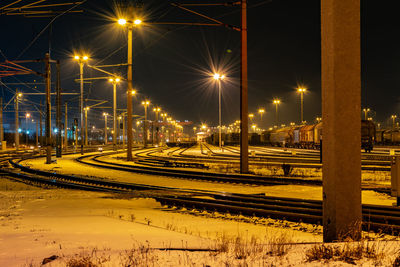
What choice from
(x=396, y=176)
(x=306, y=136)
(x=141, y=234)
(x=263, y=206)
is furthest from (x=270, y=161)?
(x=306, y=136)

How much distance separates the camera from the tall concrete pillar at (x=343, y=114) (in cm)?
580

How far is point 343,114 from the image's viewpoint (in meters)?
5.82

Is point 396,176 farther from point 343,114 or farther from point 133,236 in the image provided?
point 133,236

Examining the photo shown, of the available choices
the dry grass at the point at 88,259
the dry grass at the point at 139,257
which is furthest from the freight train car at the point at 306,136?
the dry grass at the point at 88,259

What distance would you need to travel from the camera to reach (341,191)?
5832 millimetres

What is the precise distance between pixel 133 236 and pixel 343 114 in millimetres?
4525

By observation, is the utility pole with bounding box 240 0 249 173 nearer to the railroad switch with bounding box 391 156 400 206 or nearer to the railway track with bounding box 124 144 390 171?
the railway track with bounding box 124 144 390 171

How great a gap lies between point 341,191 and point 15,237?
19.9 feet

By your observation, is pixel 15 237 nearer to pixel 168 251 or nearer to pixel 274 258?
pixel 168 251

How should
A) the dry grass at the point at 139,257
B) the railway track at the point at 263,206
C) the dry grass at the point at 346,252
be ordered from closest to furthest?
the dry grass at the point at 346,252, the dry grass at the point at 139,257, the railway track at the point at 263,206

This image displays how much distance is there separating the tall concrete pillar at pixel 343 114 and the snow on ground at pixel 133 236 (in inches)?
24.4

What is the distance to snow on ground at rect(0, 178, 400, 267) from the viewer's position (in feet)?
16.8

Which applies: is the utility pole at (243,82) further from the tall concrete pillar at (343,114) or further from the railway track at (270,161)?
the tall concrete pillar at (343,114)

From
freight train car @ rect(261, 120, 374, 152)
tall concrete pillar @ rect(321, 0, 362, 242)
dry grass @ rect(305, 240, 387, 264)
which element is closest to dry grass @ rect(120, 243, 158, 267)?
dry grass @ rect(305, 240, 387, 264)
